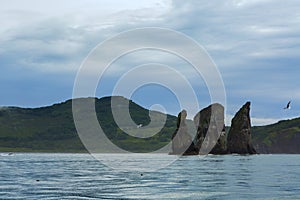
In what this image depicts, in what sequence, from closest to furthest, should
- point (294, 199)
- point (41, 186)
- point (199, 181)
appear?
point (294, 199) < point (41, 186) < point (199, 181)

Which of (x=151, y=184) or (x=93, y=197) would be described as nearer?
(x=93, y=197)

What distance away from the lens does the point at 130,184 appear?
83812 mm

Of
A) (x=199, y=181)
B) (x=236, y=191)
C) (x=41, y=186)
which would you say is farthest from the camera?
(x=199, y=181)

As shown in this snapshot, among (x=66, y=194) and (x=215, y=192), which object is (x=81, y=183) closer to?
(x=66, y=194)

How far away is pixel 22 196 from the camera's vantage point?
67.2 m

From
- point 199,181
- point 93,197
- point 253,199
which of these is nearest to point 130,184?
point 199,181

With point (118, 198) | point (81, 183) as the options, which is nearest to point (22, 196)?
point (118, 198)

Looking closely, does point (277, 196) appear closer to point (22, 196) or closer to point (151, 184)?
point (151, 184)

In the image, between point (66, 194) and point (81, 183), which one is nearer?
point (66, 194)

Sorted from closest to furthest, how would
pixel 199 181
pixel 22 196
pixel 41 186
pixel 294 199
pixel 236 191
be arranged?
1. pixel 294 199
2. pixel 22 196
3. pixel 236 191
4. pixel 41 186
5. pixel 199 181

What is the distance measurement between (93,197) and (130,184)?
1923cm

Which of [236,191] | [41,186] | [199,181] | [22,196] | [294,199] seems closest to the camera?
[294,199]

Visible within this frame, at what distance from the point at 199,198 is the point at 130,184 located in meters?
21.5

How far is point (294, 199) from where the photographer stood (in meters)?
62.3
